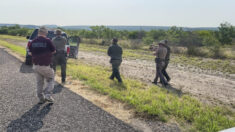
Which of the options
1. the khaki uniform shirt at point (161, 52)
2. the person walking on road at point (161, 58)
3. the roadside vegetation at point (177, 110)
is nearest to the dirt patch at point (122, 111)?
the roadside vegetation at point (177, 110)

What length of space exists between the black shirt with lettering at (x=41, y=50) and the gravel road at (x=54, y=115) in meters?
1.15

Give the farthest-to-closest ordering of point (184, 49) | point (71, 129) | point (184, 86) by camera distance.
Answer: point (184, 49) → point (184, 86) → point (71, 129)

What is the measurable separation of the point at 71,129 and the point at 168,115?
2353 millimetres

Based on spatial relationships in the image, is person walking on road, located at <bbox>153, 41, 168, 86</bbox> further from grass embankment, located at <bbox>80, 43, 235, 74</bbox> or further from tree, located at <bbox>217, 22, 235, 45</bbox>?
tree, located at <bbox>217, 22, 235, 45</bbox>

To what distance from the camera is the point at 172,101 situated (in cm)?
571

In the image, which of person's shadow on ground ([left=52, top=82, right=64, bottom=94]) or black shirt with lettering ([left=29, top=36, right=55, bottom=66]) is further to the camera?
person's shadow on ground ([left=52, top=82, right=64, bottom=94])

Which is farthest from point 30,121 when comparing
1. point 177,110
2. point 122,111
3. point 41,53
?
point 177,110

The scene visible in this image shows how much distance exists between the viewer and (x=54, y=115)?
440 centimetres

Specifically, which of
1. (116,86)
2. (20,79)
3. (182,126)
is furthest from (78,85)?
(182,126)

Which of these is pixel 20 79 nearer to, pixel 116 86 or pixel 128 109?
pixel 116 86

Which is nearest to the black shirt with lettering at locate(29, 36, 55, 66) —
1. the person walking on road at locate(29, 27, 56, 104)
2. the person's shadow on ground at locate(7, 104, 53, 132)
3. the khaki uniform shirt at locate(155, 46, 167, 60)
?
the person walking on road at locate(29, 27, 56, 104)

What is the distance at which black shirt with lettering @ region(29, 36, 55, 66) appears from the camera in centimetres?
458

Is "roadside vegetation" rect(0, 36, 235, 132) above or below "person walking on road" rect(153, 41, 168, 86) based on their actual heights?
below

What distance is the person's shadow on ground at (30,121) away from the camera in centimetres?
373
